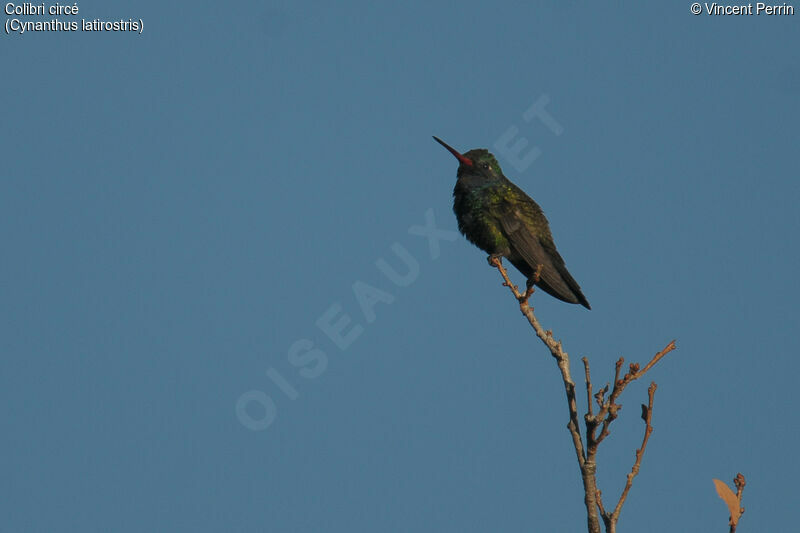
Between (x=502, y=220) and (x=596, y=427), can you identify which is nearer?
(x=596, y=427)

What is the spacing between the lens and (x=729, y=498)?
3.14 m

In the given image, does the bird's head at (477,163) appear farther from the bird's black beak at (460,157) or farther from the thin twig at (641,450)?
the thin twig at (641,450)

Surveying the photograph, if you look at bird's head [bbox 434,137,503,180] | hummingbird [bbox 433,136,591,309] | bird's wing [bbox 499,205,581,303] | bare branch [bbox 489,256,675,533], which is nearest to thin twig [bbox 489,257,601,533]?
bare branch [bbox 489,256,675,533]

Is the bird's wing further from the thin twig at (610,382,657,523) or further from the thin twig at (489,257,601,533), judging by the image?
the thin twig at (610,382,657,523)

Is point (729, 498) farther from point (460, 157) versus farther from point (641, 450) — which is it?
point (460, 157)

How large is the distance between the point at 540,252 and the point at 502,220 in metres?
0.53

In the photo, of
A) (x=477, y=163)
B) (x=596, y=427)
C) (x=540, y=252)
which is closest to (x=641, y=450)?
(x=596, y=427)

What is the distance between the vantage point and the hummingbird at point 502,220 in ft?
30.6

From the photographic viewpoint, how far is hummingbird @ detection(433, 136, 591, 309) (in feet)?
30.6

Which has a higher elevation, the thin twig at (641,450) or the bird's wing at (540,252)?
the bird's wing at (540,252)

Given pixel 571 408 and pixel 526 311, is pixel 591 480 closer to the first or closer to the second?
pixel 571 408

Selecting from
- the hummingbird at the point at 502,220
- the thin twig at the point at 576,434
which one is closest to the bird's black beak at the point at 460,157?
the hummingbird at the point at 502,220

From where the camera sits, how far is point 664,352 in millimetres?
3900

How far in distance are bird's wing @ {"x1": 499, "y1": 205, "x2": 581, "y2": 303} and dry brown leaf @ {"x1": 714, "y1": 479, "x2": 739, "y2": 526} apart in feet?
18.3
